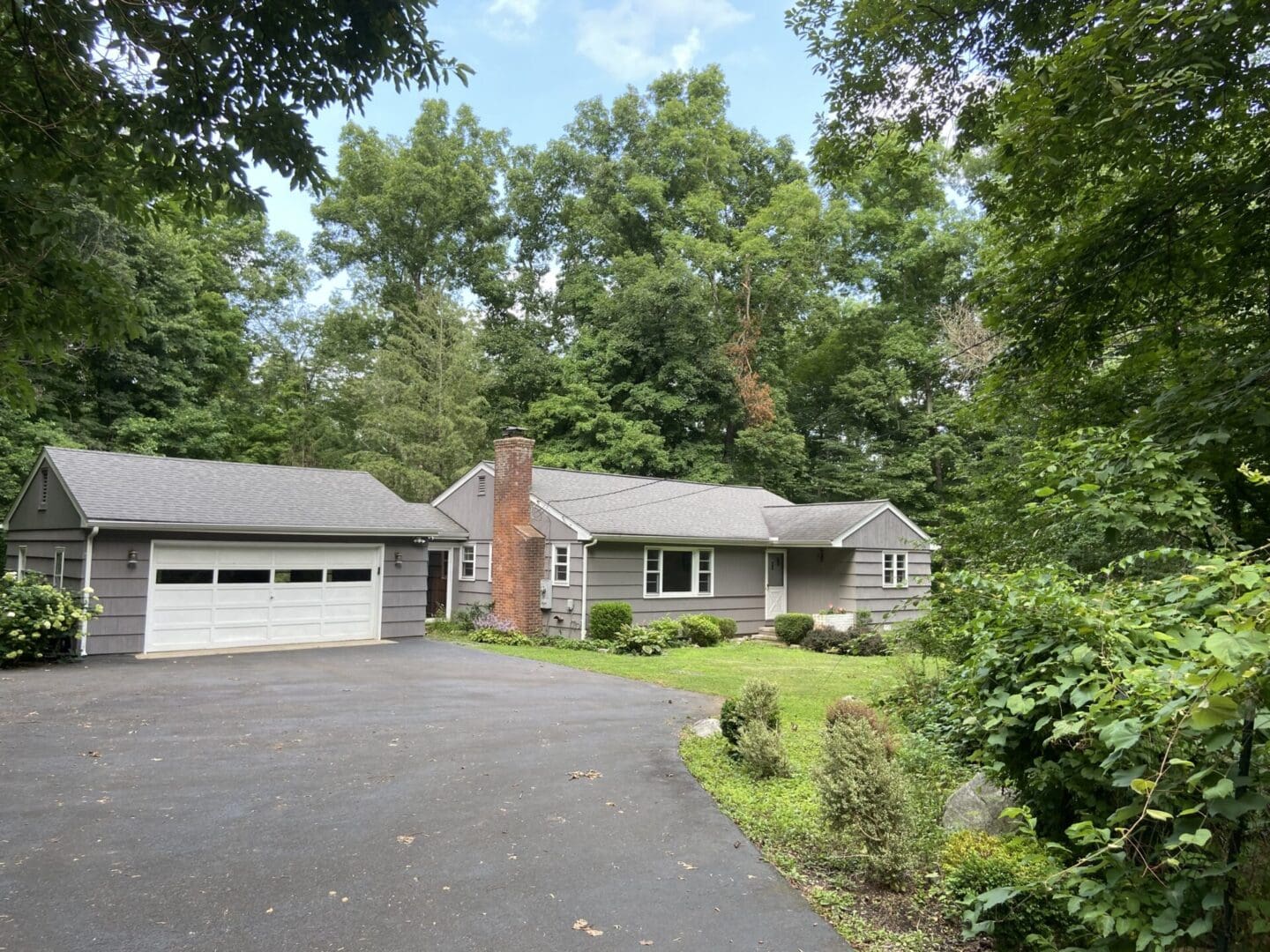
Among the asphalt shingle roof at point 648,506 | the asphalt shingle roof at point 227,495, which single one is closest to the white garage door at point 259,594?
the asphalt shingle roof at point 227,495

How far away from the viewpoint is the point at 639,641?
16.9 metres

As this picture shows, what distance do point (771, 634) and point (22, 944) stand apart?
59.7 ft

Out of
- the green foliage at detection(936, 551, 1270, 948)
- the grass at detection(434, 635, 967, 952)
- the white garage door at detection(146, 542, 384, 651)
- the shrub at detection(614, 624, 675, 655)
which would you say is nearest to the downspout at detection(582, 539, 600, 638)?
the shrub at detection(614, 624, 675, 655)

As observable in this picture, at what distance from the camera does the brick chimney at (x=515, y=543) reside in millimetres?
18531

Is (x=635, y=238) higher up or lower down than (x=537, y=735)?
higher up

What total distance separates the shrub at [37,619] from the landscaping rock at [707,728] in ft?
36.0

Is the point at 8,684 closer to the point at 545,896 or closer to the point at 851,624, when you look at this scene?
the point at 545,896

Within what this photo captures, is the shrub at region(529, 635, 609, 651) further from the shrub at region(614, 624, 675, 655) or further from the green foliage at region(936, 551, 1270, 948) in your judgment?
the green foliage at region(936, 551, 1270, 948)

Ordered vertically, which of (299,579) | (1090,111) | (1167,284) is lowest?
A: (299,579)

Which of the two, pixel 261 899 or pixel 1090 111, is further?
pixel 1090 111

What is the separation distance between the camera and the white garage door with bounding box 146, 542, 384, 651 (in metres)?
14.5

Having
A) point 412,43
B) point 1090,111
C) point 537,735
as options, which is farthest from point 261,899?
point 1090,111

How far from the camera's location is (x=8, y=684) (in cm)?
1103

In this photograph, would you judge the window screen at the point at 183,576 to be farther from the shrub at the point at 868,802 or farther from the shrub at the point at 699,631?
the shrub at the point at 868,802
